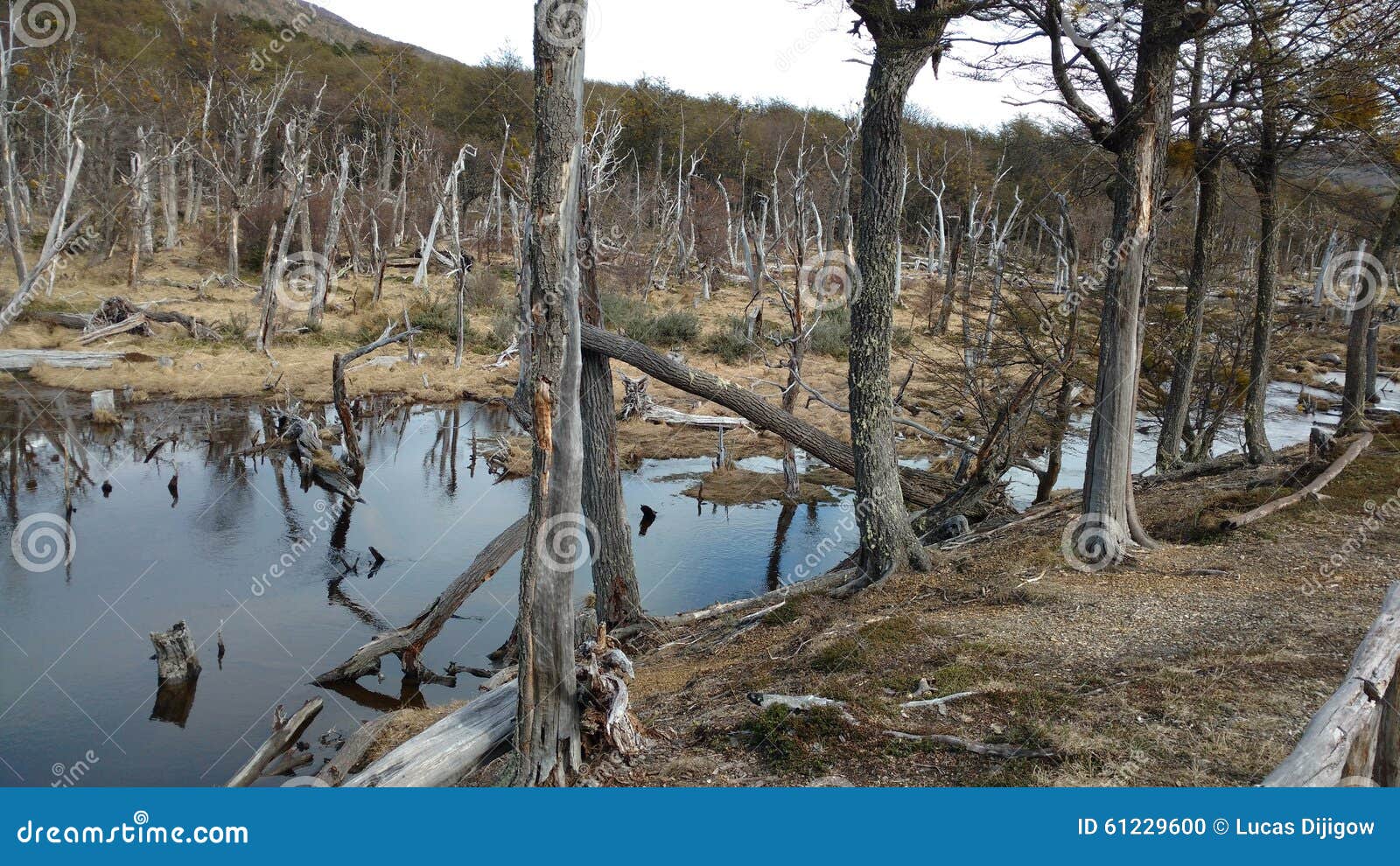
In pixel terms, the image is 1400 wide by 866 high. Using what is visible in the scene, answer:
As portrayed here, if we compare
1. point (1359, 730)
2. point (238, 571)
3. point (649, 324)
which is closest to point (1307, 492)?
point (1359, 730)

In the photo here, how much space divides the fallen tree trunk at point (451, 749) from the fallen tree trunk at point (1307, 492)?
6872 mm

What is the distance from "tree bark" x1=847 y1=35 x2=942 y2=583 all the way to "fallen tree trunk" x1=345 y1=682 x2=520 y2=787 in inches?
152

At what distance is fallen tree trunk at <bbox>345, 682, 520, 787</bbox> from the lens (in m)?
4.90

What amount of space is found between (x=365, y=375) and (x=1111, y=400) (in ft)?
61.3

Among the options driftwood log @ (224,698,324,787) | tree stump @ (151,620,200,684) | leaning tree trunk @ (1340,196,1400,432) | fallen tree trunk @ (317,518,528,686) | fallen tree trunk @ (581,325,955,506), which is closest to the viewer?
driftwood log @ (224,698,324,787)

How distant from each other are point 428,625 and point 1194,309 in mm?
9456

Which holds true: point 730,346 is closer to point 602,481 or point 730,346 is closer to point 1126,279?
point 602,481

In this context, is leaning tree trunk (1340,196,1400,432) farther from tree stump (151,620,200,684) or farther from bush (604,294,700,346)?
bush (604,294,700,346)

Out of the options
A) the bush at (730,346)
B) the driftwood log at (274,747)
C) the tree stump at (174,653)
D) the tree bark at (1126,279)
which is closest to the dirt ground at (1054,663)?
the tree bark at (1126,279)

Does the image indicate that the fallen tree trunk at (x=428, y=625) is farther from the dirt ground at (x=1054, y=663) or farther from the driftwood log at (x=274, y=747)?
the dirt ground at (x=1054, y=663)

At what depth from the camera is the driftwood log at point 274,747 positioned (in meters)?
6.55

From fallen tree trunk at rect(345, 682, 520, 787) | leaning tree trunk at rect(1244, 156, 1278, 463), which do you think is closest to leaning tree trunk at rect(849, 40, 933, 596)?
fallen tree trunk at rect(345, 682, 520, 787)

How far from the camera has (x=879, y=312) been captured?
7.75 meters

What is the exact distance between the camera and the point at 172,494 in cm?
1400
